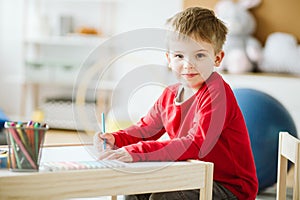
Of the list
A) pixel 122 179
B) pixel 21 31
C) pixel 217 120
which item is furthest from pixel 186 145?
pixel 21 31

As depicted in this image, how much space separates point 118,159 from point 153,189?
11 centimetres

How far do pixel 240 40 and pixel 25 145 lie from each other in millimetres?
2948

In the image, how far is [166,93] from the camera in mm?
1740

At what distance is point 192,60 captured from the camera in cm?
159

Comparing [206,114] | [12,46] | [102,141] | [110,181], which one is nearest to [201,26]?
[206,114]

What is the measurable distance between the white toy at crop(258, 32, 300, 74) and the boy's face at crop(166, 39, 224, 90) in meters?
2.38

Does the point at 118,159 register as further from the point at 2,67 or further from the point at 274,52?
the point at 2,67

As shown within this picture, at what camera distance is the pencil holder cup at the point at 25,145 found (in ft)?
4.10

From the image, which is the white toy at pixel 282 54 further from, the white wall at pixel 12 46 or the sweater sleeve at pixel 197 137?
the sweater sleeve at pixel 197 137

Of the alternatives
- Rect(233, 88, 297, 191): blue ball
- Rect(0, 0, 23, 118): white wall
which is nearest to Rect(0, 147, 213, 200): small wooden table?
Rect(233, 88, 297, 191): blue ball

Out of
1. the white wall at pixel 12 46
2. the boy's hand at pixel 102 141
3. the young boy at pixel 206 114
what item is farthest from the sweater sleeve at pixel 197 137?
the white wall at pixel 12 46

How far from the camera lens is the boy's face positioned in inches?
62.6

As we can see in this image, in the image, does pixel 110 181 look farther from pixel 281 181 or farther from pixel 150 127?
pixel 281 181

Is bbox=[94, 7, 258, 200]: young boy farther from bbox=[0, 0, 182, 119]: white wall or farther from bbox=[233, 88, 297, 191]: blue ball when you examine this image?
bbox=[0, 0, 182, 119]: white wall
